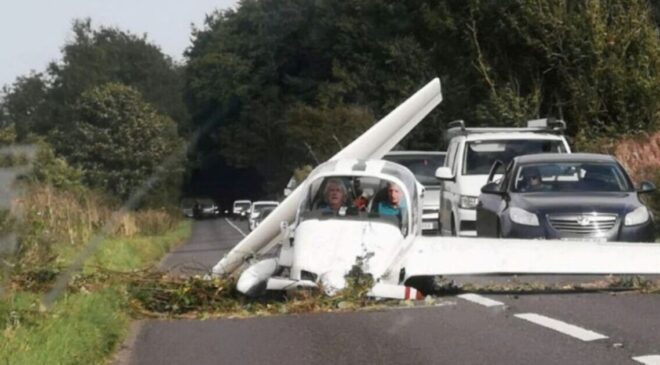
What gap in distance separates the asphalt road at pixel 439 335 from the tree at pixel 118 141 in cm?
2970

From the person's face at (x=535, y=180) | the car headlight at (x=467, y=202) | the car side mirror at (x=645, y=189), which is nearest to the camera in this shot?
the car side mirror at (x=645, y=189)

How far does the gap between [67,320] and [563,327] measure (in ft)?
13.4

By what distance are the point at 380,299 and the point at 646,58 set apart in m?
24.3

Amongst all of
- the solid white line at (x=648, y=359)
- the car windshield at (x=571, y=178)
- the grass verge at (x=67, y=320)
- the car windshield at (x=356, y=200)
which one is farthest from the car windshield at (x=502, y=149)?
the solid white line at (x=648, y=359)

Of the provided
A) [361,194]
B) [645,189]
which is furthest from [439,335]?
[645,189]

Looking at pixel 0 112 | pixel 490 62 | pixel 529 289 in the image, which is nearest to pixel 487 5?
pixel 490 62

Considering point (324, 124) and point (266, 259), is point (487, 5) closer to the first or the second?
point (324, 124)

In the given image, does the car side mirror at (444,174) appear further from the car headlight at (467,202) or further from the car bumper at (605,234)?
the car bumper at (605,234)

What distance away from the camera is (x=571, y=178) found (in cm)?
2052

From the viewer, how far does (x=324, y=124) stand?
6003cm

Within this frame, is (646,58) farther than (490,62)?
No

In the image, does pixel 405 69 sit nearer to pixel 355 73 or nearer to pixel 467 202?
pixel 355 73

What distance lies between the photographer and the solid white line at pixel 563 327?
12.0 meters

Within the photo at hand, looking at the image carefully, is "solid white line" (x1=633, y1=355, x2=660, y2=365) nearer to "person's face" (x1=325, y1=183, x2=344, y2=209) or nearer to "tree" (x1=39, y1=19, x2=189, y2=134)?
"person's face" (x1=325, y1=183, x2=344, y2=209)
